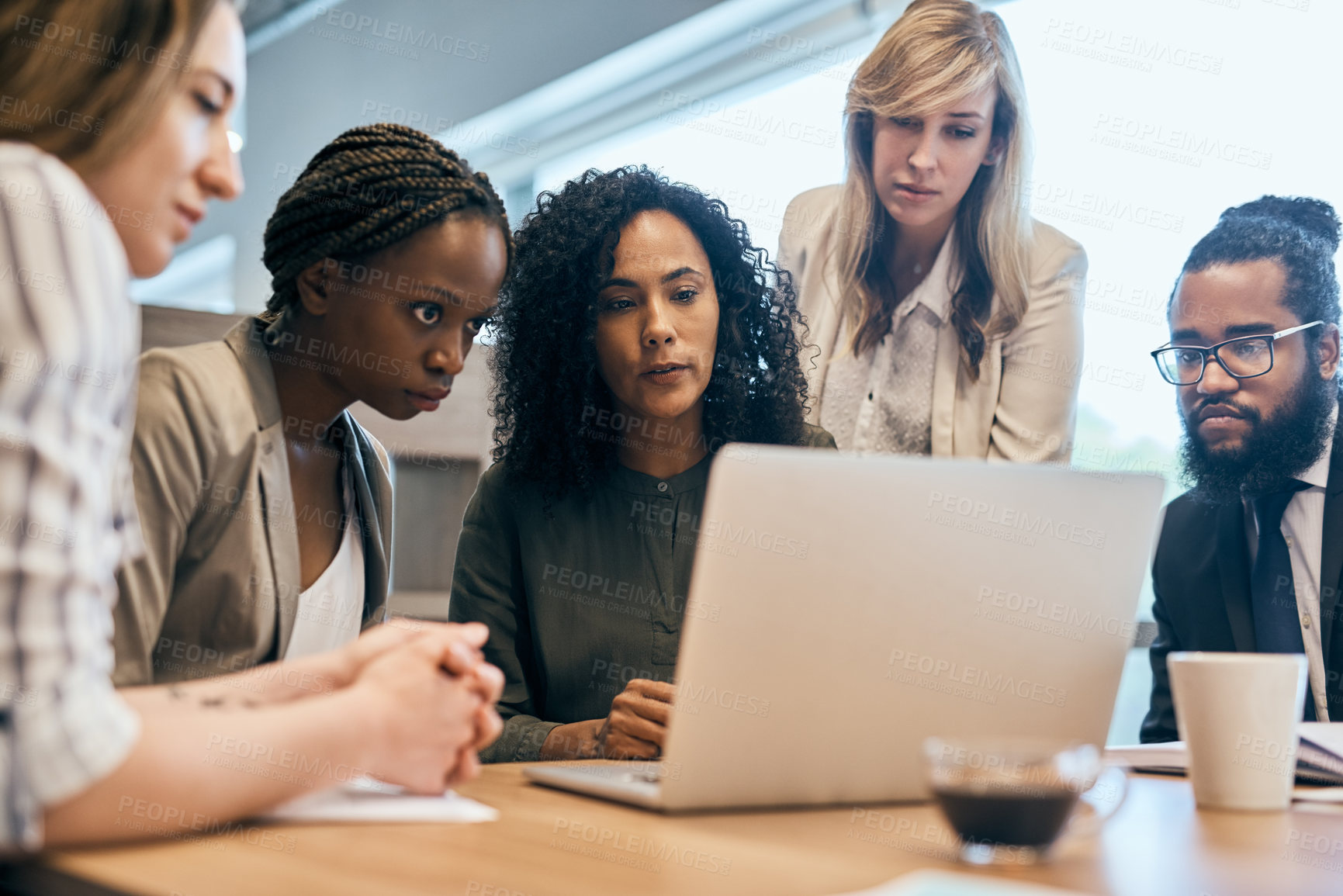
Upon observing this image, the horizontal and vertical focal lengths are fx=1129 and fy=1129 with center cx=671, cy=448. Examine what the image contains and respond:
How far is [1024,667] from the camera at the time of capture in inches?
35.6

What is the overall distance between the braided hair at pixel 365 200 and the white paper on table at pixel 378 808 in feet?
2.25

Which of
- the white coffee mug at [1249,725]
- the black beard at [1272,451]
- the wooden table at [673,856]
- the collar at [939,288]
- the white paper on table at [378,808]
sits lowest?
the white paper on table at [378,808]

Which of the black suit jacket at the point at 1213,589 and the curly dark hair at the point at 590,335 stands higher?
the curly dark hair at the point at 590,335

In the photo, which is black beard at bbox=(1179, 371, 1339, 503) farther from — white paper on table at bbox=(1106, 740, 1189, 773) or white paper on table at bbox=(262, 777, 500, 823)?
white paper on table at bbox=(262, 777, 500, 823)

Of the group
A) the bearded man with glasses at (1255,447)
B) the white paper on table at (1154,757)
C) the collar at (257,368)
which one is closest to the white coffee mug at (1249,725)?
the white paper on table at (1154,757)

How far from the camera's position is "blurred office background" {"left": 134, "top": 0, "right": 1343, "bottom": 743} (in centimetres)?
254

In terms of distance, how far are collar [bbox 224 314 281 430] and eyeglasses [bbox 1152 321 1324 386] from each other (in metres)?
1.50

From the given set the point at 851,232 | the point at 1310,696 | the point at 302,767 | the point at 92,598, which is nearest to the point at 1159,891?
the point at 302,767

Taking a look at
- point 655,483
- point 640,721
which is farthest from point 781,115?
point 640,721

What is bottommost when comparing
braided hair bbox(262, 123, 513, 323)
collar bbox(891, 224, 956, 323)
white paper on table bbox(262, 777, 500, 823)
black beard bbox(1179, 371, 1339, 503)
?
white paper on table bbox(262, 777, 500, 823)

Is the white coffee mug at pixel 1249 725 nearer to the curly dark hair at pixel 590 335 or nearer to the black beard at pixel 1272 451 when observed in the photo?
the curly dark hair at pixel 590 335

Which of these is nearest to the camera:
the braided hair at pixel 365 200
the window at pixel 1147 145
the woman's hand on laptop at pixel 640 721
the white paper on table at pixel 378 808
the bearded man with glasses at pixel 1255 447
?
the white paper on table at pixel 378 808

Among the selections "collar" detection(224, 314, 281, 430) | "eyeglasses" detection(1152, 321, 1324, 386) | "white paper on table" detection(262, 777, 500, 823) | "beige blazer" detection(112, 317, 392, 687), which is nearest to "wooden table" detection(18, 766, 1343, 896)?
"white paper on table" detection(262, 777, 500, 823)

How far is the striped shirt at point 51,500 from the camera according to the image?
645 millimetres
